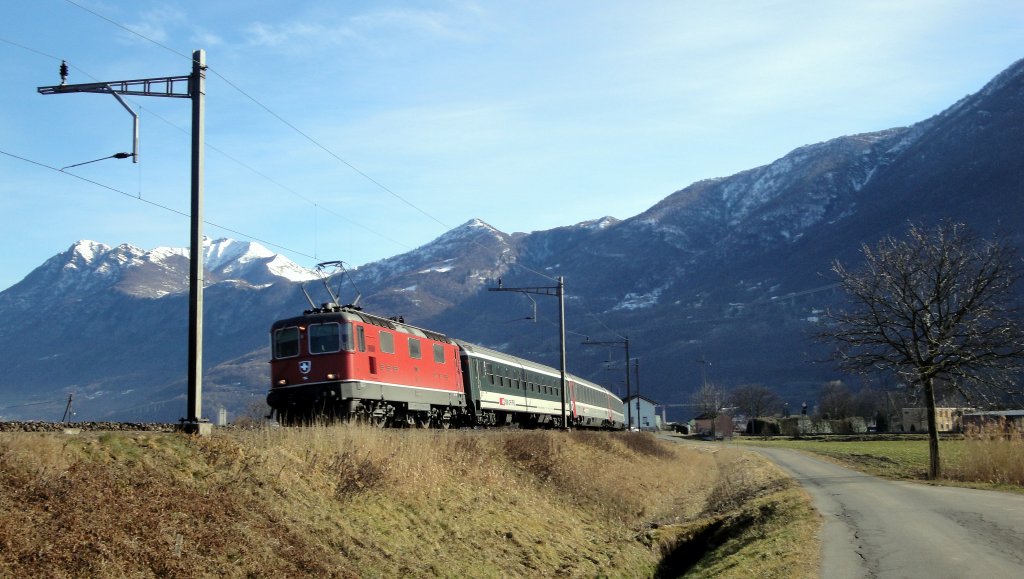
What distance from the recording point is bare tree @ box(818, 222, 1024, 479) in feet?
101

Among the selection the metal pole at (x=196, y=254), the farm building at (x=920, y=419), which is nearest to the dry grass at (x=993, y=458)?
the metal pole at (x=196, y=254)

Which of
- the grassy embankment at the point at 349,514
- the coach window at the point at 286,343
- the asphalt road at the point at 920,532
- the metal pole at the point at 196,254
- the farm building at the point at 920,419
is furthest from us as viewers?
the farm building at the point at 920,419

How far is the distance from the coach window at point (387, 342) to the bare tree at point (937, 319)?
15850 mm

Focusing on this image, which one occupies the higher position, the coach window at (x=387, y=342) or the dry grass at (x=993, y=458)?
the coach window at (x=387, y=342)

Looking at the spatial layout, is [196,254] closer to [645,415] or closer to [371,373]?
[371,373]

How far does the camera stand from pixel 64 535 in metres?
9.57

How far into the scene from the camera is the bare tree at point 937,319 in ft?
101

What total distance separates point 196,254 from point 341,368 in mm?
10082

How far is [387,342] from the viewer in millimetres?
27688

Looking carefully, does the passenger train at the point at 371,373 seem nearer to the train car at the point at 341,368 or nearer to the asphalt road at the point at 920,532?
the train car at the point at 341,368

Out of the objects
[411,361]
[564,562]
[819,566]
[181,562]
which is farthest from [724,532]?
[181,562]

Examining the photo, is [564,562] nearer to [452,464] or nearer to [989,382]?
[452,464]

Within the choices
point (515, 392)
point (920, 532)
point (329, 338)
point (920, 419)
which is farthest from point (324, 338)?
point (920, 419)

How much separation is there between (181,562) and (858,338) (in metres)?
27.6
